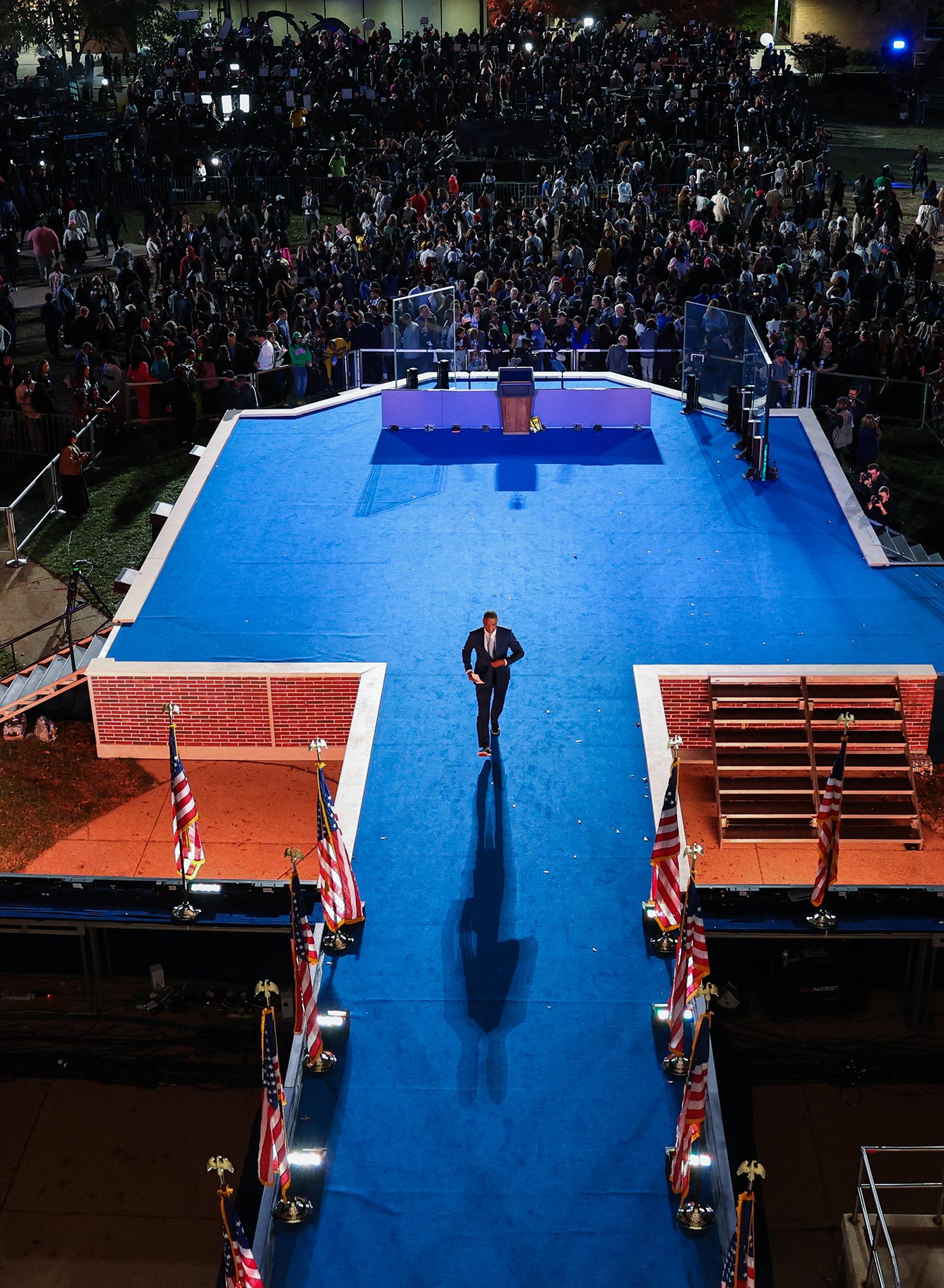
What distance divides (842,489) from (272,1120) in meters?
14.2

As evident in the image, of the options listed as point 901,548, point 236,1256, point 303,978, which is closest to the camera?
point 236,1256

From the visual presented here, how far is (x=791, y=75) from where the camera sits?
47.8 m

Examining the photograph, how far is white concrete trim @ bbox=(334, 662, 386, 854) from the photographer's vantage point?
49.8ft

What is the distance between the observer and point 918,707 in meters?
17.3

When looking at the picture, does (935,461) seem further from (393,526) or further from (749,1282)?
(749,1282)

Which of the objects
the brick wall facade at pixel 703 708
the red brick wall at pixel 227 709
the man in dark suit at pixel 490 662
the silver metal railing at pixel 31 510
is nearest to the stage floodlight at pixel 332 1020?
the man in dark suit at pixel 490 662

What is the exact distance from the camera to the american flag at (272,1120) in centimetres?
1041

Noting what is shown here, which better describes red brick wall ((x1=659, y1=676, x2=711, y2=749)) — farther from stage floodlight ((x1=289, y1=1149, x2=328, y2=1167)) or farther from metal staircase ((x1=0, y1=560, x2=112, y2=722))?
stage floodlight ((x1=289, y1=1149, x2=328, y2=1167))

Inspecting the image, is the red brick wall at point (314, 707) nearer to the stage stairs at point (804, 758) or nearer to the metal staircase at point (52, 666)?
the metal staircase at point (52, 666)

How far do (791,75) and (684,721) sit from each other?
36.7 metres

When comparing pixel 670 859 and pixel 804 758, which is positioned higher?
pixel 670 859

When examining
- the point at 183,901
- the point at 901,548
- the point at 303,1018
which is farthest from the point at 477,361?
the point at 303,1018

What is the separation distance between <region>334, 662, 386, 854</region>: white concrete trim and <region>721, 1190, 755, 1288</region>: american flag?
19.2 ft

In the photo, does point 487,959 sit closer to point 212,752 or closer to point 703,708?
point 703,708
